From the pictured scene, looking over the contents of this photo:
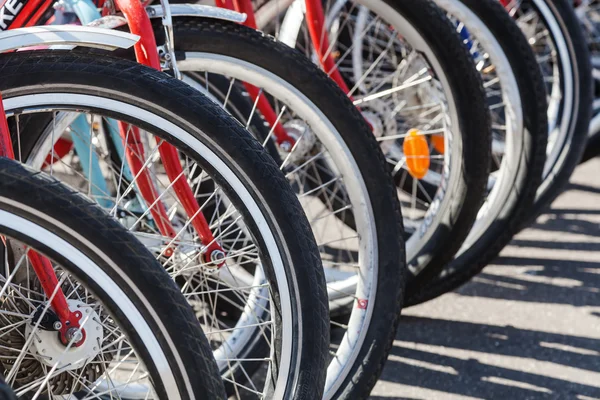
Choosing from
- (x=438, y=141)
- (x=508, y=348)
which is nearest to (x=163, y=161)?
(x=508, y=348)

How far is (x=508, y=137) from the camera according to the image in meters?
2.96

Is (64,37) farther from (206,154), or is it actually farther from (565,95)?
(565,95)

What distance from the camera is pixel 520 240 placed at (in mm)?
3680

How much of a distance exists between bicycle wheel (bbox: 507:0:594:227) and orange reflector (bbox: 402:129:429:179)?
0.65 m

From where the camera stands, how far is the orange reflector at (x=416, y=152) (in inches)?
110

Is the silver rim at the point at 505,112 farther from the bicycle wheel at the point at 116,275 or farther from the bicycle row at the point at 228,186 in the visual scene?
the bicycle wheel at the point at 116,275

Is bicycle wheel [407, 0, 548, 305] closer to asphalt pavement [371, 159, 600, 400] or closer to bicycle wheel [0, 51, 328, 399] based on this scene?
asphalt pavement [371, 159, 600, 400]

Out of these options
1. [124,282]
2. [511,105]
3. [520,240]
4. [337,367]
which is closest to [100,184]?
[337,367]

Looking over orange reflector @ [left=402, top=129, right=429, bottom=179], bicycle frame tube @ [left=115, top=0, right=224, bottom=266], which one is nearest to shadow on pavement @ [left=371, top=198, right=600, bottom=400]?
orange reflector @ [left=402, top=129, right=429, bottom=179]

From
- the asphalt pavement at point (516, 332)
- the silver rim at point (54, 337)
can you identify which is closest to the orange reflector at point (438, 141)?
the asphalt pavement at point (516, 332)

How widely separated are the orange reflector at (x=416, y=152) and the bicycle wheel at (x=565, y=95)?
2.14ft

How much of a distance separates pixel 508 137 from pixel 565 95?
54 centimetres

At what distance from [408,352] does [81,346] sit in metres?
1.38

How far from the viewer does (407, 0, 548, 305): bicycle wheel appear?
282 centimetres
